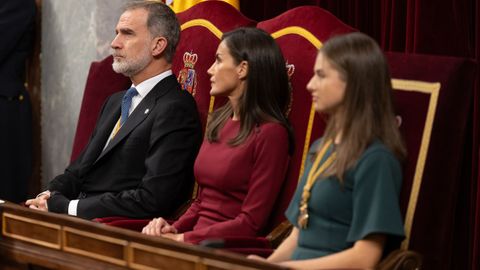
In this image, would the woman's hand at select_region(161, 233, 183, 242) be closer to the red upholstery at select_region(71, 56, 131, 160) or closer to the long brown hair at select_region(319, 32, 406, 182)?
the long brown hair at select_region(319, 32, 406, 182)

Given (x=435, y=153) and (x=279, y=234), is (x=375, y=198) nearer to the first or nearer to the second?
(x=435, y=153)

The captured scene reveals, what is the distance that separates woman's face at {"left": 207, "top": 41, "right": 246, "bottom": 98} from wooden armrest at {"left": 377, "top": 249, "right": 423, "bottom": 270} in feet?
3.03

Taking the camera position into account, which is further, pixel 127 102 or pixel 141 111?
pixel 127 102

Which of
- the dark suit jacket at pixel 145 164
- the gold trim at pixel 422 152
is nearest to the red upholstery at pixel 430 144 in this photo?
the gold trim at pixel 422 152

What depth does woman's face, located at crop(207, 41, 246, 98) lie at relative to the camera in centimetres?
359

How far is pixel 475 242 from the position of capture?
3.89 metres

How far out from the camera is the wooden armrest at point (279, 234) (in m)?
3.43

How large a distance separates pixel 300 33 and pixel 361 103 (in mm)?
932

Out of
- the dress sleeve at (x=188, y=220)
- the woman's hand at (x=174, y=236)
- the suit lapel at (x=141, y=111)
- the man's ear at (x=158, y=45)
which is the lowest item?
the woman's hand at (x=174, y=236)

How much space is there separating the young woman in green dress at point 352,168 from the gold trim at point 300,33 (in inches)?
28.4

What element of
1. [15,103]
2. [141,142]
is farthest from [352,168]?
[15,103]

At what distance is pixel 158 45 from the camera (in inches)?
163

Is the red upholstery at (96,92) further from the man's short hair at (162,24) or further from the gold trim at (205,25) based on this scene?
the man's short hair at (162,24)

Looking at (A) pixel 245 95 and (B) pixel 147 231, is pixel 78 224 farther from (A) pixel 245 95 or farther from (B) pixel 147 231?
(A) pixel 245 95
